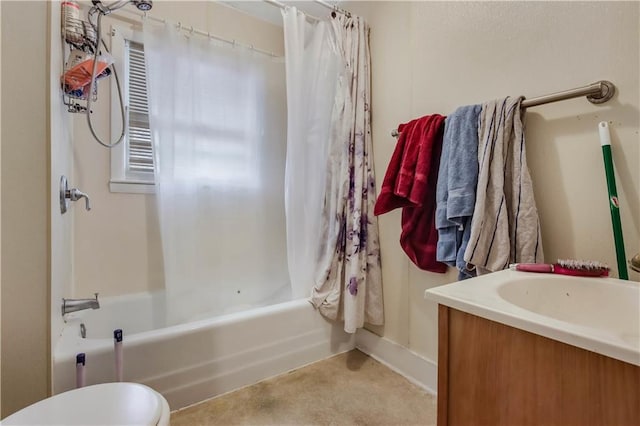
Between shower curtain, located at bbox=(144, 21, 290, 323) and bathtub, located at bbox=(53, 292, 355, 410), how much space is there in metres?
0.29

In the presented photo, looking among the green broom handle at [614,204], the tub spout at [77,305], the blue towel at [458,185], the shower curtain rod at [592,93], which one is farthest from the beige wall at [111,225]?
the green broom handle at [614,204]

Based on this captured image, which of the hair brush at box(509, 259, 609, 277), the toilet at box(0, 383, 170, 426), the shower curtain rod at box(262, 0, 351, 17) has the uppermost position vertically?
the shower curtain rod at box(262, 0, 351, 17)

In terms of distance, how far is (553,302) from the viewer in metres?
0.87

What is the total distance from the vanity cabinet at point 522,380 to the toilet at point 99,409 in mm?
714

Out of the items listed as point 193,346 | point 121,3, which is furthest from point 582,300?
point 121,3

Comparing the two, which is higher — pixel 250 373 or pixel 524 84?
pixel 524 84

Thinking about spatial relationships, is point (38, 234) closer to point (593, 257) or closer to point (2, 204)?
point (2, 204)

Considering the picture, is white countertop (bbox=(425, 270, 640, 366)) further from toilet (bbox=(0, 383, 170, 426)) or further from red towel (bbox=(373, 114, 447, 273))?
toilet (bbox=(0, 383, 170, 426))

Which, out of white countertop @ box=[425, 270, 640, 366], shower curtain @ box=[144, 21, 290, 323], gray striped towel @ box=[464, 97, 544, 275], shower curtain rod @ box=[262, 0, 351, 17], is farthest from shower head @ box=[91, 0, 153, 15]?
white countertop @ box=[425, 270, 640, 366]

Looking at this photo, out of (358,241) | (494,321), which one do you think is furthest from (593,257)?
(358,241)

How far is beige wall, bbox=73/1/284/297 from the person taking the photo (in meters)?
1.67

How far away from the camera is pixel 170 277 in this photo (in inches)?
62.3

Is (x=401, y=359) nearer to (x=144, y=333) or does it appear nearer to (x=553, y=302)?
(x=553, y=302)

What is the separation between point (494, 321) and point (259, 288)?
1.51 meters
